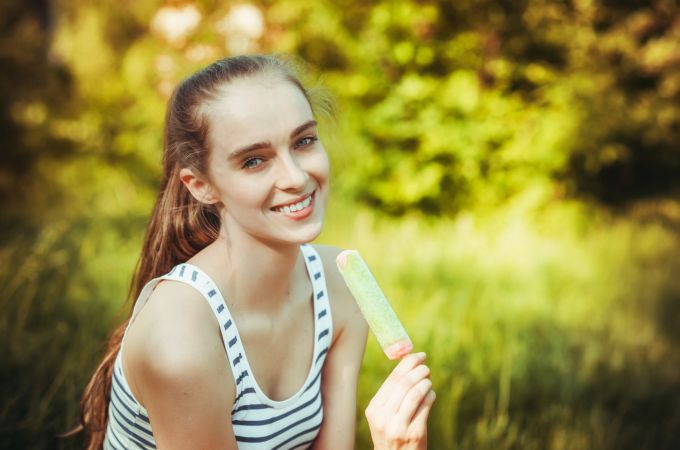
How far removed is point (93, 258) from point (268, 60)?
3.07m

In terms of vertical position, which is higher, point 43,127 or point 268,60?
point 43,127

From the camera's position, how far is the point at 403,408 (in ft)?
5.57

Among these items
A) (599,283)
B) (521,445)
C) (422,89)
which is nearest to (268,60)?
(521,445)

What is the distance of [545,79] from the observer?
737cm

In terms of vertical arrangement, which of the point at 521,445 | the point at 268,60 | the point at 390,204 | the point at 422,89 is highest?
the point at 422,89

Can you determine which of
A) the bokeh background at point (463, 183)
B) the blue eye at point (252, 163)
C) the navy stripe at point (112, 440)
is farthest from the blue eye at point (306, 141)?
the bokeh background at point (463, 183)

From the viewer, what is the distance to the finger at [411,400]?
1.69 meters

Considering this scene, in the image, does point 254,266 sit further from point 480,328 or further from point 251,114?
point 480,328

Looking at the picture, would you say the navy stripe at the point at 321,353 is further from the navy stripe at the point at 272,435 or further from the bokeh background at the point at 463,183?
the bokeh background at the point at 463,183

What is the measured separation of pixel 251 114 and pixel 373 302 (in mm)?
598

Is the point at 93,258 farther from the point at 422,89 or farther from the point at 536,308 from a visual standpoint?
the point at 422,89

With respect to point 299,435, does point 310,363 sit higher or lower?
higher

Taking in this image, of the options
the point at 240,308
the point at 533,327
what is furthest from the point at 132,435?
the point at 533,327

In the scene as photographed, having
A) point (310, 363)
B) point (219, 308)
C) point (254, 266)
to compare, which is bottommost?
point (310, 363)
